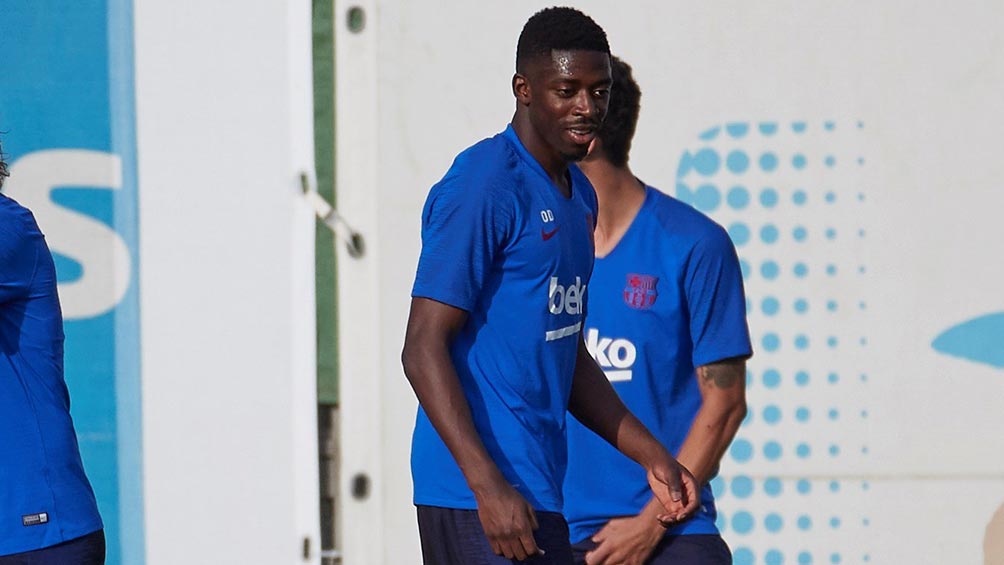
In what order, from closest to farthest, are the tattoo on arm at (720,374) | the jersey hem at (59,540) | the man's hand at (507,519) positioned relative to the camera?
the man's hand at (507,519), the jersey hem at (59,540), the tattoo on arm at (720,374)

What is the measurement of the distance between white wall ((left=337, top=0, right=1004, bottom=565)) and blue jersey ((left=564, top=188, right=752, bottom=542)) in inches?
26.3

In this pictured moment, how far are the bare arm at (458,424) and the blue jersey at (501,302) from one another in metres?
0.05

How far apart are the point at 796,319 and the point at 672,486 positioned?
1.46 meters

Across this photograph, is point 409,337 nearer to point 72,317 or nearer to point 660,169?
point 660,169

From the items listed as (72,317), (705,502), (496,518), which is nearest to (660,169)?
(705,502)

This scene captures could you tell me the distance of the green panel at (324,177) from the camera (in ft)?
14.6

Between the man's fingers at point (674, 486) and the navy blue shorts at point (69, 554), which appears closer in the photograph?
the man's fingers at point (674, 486)

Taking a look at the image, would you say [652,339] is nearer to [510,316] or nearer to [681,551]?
[681,551]

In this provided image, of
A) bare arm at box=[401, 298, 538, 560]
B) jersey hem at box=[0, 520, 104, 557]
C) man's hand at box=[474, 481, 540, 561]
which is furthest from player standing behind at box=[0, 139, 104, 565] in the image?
man's hand at box=[474, 481, 540, 561]

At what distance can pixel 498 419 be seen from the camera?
108 inches

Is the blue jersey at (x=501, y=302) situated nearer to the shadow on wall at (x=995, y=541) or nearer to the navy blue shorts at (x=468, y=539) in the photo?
the navy blue shorts at (x=468, y=539)

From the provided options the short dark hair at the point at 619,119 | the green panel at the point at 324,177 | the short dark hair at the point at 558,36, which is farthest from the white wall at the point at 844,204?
the short dark hair at the point at 558,36

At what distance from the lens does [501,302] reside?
2.76 meters

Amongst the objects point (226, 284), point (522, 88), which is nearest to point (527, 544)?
point (522, 88)
